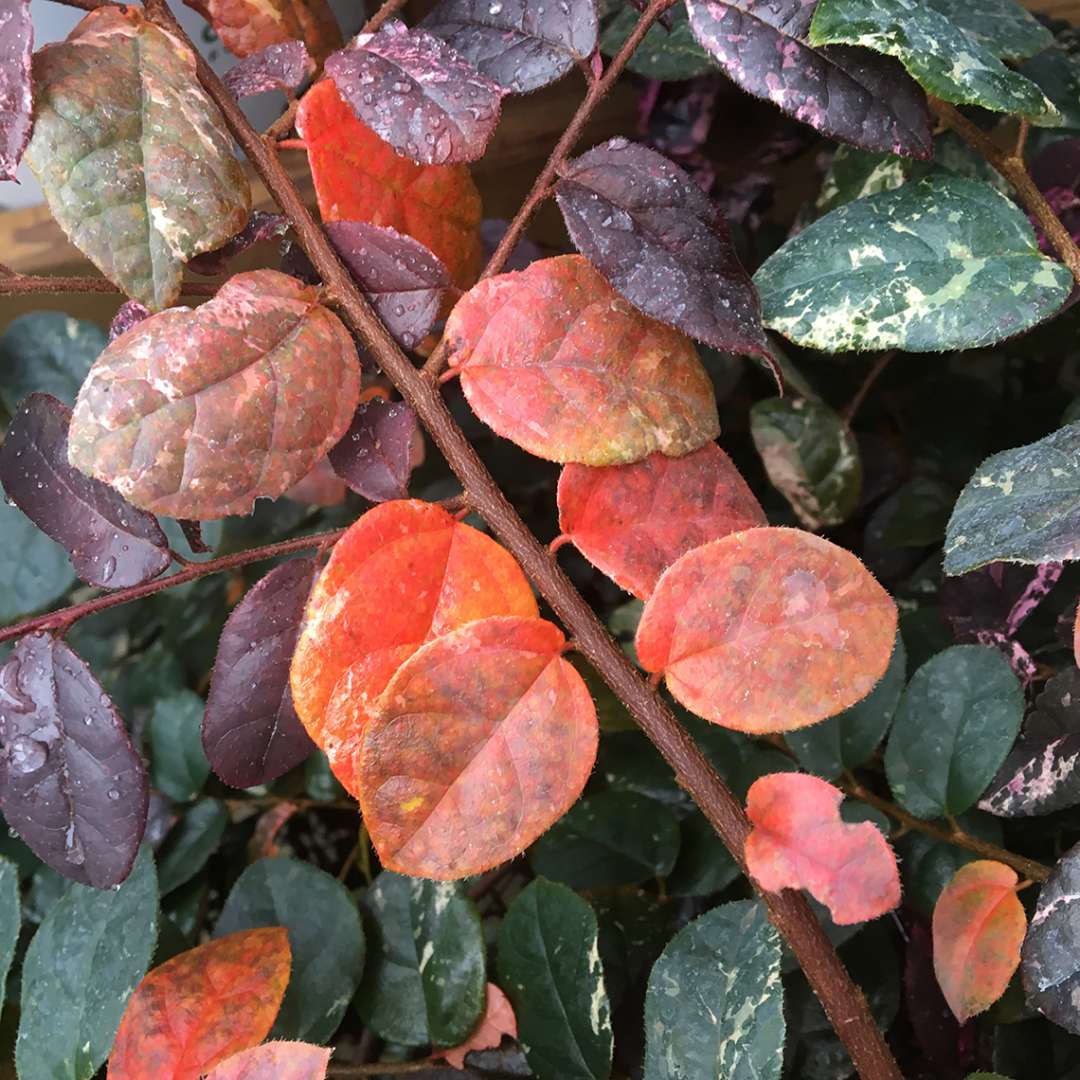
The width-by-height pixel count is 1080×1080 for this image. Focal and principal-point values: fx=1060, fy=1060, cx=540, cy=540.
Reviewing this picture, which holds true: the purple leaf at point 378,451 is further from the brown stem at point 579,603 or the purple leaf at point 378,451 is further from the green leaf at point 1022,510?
the green leaf at point 1022,510

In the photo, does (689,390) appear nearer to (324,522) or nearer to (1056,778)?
(1056,778)

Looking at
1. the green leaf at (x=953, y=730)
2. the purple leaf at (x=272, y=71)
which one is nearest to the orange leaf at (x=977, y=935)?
the green leaf at (x=953, y=730)

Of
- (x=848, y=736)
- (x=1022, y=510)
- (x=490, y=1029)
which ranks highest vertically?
(x=1022, y=510)

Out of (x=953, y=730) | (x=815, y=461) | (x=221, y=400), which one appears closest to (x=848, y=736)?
(x=953, y=730)

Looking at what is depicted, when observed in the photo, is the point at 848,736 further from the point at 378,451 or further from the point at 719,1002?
the point at 378,451

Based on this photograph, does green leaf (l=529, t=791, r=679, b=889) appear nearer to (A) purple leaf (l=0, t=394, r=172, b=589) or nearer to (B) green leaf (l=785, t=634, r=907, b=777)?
(B) green leaf (l=785, t=634, r=907, b=777)

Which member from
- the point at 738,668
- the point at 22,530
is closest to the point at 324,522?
the point at 22,530

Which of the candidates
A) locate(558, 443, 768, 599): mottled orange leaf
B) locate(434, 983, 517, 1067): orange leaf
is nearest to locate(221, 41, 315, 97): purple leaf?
locate(558, 443, 768, 599): mottled orange leaf
